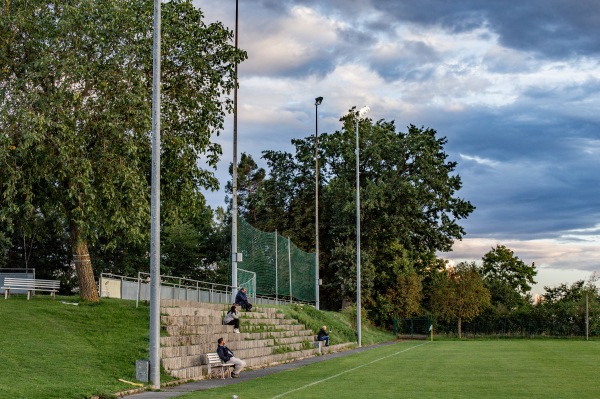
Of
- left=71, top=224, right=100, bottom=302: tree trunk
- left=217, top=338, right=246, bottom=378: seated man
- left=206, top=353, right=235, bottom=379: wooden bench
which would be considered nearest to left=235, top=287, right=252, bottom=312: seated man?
left=71, top=224, right=100, bottom=302: tree trunk

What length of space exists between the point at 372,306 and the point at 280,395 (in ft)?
194

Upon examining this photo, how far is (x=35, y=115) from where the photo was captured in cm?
2706

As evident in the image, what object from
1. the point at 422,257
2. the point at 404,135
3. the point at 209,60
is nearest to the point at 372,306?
the point at 422,257

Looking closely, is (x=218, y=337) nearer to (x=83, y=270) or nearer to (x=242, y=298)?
(x=242, y=298)

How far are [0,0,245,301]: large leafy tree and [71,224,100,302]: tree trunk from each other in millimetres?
38

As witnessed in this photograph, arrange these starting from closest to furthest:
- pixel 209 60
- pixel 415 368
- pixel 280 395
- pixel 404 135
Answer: pixel 280 395
pixel 415 368
pixel 209 60
pixel 404 135

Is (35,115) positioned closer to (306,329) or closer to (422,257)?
(306,329)

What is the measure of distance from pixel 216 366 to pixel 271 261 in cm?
2369

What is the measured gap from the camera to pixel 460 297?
78312 mm

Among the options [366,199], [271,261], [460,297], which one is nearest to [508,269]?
[460,297]

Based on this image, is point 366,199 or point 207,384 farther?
point 366,199

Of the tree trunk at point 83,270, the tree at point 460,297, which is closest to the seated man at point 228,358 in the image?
the tree trunk at point 83,270

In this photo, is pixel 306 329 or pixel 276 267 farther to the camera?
pixel 276 267

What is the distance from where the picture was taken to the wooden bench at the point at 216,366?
2578 centimetres
